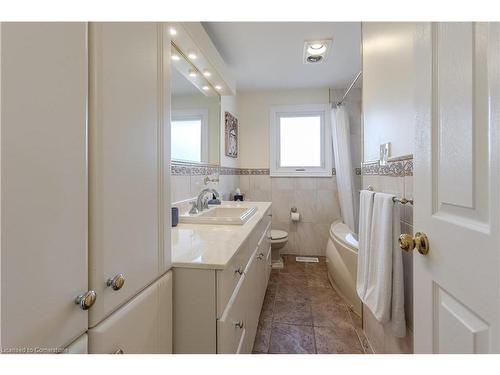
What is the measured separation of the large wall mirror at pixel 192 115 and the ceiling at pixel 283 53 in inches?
15.4

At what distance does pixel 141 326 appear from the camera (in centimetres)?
64

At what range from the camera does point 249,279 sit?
1.29 m

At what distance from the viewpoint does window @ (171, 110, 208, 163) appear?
1.69m

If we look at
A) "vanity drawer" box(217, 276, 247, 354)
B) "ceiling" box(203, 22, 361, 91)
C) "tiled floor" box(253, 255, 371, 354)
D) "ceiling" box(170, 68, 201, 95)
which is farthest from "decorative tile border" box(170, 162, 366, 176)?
"tiled floor" box(253, 255, 371, 354)

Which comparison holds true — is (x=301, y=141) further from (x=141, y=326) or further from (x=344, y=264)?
(x=141, y=326)

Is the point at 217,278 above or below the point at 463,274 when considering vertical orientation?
below

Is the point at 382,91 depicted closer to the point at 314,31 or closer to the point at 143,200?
the point at 314,31

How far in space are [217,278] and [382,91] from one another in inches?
51.2

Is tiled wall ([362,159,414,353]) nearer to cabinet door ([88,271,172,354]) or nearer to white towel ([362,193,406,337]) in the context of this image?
white towel ([362,193,406,337])

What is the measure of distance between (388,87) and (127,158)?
130 cm

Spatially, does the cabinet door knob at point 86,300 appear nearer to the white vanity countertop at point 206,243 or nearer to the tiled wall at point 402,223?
the white vanity countertop at point 206,243

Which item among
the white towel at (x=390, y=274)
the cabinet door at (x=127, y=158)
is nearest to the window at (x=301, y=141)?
the white towel at (x=390, y=274)
